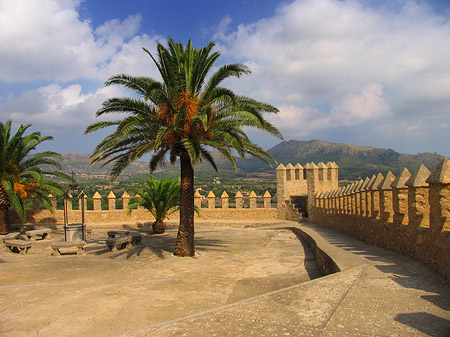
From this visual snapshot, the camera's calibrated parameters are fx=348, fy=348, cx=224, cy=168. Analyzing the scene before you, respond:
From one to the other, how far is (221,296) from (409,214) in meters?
4.16

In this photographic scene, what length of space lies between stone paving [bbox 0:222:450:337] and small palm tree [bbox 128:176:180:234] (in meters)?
5.77

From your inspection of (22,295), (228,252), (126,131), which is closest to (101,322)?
(22,295)

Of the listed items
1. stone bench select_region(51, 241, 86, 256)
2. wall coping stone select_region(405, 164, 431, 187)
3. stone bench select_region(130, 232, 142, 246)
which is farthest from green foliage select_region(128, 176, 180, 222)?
wall coping stone select_region(405, 164, 431, 187)

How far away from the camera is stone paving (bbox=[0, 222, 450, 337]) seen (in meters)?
3.94

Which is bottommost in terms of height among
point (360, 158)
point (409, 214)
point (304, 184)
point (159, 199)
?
point (159, 199)

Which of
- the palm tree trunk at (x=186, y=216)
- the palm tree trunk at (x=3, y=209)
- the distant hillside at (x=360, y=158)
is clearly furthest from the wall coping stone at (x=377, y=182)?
the distant hillside at (x=360, y=158)

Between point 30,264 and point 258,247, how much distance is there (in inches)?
280

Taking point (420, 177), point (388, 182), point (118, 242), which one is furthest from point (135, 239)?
point (420, 177)

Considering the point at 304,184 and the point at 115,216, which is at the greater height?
the point at 304,184

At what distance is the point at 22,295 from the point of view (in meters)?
6.29

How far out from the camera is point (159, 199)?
16.6 m

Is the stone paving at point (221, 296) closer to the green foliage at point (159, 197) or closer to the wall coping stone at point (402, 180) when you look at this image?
the wall coping stone at point (402, 180)

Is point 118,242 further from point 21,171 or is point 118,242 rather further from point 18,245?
point 21,171

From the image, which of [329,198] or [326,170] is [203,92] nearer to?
[329,198]
